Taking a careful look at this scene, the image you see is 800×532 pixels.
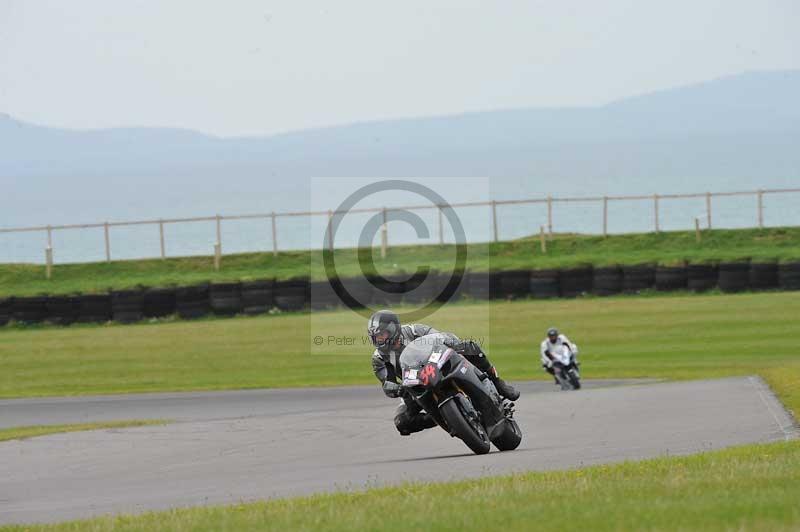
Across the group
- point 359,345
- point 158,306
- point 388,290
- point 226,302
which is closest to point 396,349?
point 359,345

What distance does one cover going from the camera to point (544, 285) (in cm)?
3588

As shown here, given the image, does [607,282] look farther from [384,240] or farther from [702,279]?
[384,240]

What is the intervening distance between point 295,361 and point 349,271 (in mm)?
10787

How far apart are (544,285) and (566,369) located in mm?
13389

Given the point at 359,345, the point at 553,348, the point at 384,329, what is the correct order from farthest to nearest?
the point at 359,345, the point at 553,348, the point at 384,329

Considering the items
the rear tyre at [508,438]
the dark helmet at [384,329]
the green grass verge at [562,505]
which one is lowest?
the rear tyre at [508,438]

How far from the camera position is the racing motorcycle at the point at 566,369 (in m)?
22.6

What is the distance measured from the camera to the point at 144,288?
37312mm

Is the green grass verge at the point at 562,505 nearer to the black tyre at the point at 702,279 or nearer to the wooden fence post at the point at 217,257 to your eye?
the black tyre at the point at 702,279

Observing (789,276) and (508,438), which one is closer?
(508,438)

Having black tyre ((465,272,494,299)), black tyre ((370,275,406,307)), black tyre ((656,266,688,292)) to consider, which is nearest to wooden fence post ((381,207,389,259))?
black tyre ((370,275,406,307))

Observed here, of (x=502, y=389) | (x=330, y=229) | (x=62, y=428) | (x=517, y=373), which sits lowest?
(x=517, y=373)

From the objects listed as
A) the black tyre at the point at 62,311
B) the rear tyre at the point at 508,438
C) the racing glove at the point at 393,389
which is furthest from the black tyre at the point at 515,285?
the racing glove at the point at 393,389

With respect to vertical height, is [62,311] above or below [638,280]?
below
